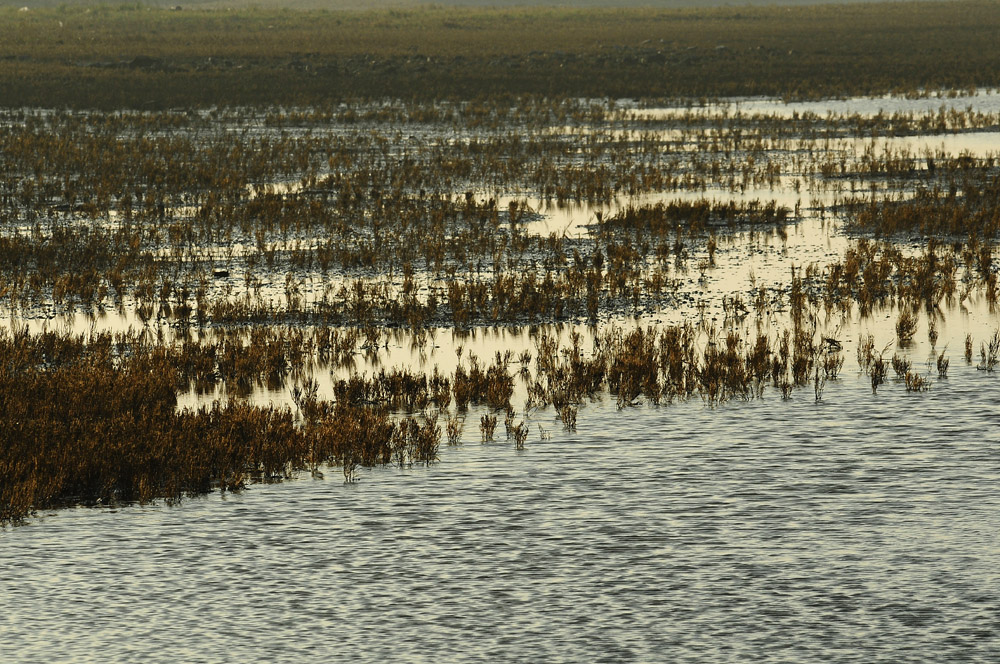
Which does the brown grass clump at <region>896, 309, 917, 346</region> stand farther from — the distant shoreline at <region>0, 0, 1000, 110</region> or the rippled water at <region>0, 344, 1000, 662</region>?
the distant shoreline at <region>0, 0, 1000, 110</region>

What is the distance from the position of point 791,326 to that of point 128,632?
9.45 m

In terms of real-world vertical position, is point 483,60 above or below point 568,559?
above

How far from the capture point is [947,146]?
3203cm

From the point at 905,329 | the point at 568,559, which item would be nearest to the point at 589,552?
the point at 568,559

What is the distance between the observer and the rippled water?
277 inches

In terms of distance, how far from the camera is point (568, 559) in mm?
8156

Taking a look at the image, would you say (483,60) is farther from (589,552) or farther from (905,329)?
(589,552)

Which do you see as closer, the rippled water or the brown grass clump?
the rippled water

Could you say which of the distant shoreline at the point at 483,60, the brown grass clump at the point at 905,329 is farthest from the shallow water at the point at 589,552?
the distant shoreline at the point at 483,60

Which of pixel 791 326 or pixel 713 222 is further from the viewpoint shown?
pixel 713 222

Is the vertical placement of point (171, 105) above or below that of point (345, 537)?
above

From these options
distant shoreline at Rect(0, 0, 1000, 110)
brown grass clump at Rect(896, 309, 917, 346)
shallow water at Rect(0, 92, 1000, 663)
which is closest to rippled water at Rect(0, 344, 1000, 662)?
shallow water at Rect(0, 92, 1000, 663)

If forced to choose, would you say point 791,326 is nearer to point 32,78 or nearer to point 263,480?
point 263,480

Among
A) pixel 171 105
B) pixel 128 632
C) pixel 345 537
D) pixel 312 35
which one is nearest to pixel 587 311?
pixel 345 537
